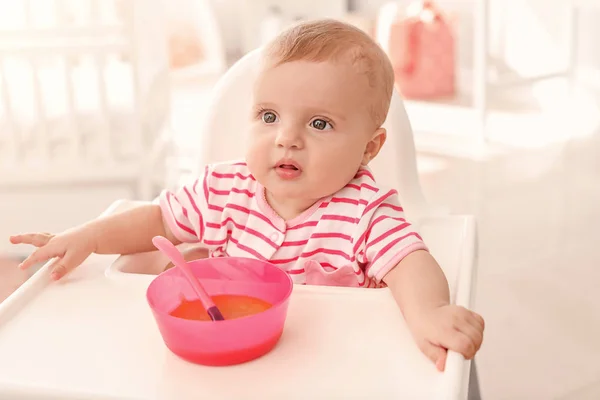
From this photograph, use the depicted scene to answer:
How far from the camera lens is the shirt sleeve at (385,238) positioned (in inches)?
36.1

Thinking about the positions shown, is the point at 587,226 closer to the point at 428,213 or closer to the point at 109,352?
the point at 428,213

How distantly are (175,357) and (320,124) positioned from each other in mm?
344

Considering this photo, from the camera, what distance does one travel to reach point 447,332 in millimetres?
764

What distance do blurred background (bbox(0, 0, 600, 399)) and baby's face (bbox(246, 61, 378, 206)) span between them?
1.27 ft

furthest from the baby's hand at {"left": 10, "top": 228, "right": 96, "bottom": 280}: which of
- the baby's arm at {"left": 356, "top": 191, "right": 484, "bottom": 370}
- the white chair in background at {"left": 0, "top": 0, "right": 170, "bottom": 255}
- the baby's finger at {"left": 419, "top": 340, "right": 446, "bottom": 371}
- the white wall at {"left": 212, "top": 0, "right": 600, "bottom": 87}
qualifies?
the white wall at {"left": 212, "top": 0, "right": 600, "bottom": 87}

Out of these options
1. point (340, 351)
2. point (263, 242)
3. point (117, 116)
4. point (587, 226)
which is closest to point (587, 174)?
point (587, 226)

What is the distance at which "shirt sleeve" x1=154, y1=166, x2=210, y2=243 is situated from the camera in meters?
1.08

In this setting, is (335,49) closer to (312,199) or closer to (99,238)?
(312,199)

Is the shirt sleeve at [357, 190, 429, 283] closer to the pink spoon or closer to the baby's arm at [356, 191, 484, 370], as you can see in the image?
the baby's arm at [356, 191, 484, 370]

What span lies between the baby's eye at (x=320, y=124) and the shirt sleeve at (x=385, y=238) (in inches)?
4.4

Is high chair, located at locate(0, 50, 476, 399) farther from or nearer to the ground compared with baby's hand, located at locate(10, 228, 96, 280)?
nearer to the ground

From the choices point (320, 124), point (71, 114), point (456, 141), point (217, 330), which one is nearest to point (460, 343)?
point (217, 330)

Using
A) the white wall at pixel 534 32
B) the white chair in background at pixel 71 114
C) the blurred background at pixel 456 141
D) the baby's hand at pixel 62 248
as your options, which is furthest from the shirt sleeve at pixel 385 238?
A: the white wall at pixel 534 32

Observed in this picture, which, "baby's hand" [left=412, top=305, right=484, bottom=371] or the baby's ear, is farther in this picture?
the baby's ear
